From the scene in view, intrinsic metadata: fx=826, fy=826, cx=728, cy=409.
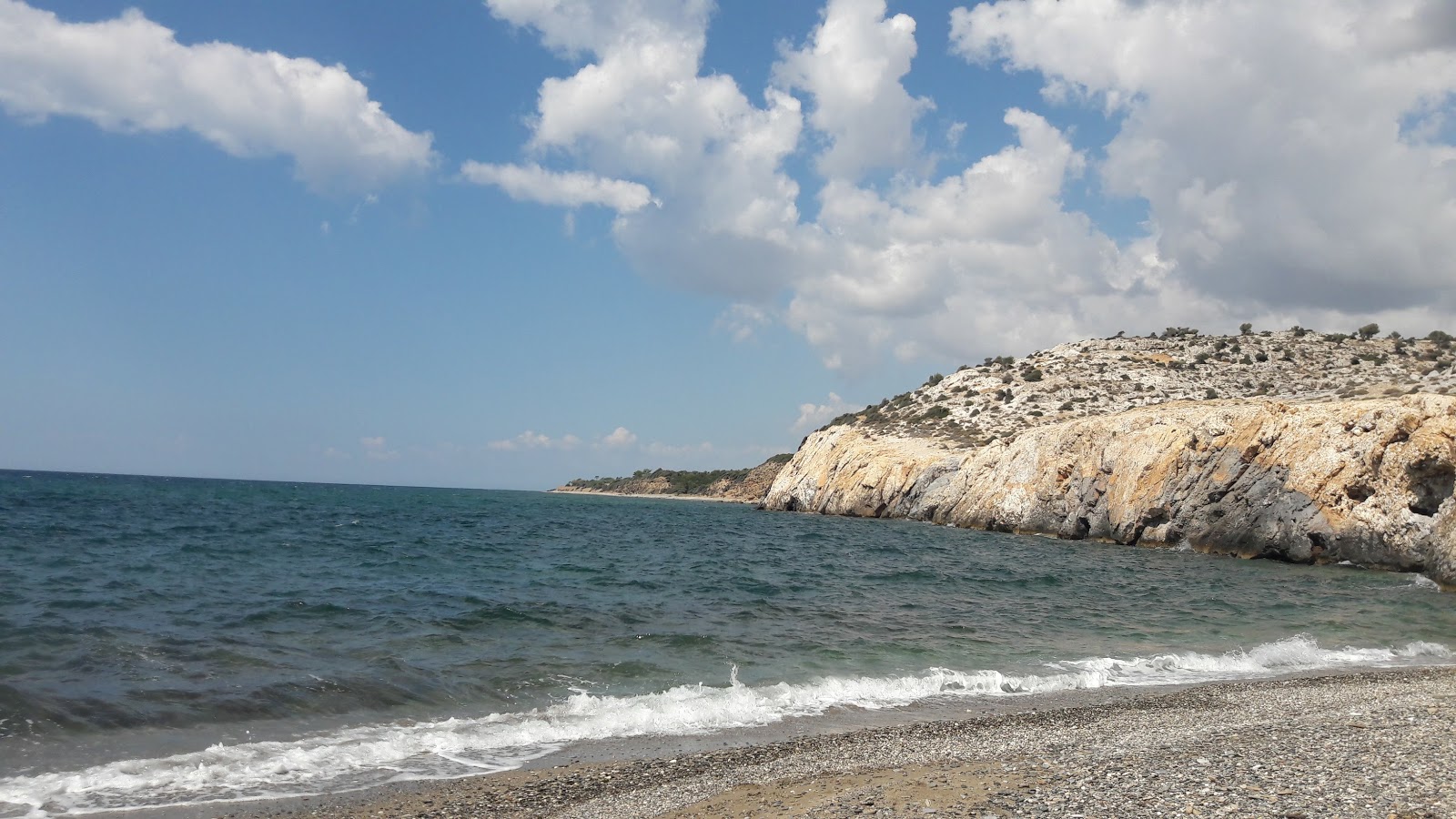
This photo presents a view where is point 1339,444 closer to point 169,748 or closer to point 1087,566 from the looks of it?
point 1087,566

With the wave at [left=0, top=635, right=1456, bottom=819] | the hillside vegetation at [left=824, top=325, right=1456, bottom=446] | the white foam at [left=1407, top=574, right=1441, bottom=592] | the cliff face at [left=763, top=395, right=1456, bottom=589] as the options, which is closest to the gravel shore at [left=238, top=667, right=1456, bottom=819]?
the wave at [left=0, top=635, right=1456, bottom=819]

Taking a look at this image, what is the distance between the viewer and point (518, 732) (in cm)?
1101

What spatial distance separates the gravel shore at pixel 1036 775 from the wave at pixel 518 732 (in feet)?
3.29

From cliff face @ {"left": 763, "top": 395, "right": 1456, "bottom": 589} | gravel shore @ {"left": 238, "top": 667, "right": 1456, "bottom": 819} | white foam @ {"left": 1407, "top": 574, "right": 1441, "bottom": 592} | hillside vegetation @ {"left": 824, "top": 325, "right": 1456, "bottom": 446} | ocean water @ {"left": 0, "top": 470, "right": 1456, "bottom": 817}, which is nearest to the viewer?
gravel shore @ {"left": 238, "top": 667, "right": 1456, "bottom": 819}

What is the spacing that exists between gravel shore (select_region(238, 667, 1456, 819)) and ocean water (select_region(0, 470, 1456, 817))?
62.2 inches

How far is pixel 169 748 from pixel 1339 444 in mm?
43556

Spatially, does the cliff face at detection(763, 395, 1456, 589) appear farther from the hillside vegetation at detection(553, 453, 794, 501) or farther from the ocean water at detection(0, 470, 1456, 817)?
the hillside vegetation at detection(553, 453, 794, 501)

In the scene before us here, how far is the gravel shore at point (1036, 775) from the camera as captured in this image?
24.2ft

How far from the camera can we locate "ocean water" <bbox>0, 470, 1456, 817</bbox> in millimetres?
10078

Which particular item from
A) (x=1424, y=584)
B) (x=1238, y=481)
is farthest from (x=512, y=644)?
(x=1238, y=481)

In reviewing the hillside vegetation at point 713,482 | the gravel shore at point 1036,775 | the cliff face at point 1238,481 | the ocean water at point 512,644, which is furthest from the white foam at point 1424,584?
the hillside vegetation at point 713,482

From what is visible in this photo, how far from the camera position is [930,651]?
53.4 ft

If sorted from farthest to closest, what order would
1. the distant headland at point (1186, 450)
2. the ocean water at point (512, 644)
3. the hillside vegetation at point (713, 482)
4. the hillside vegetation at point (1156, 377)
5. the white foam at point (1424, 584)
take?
the hillside vegetation at point (713, 482), the hillside vegetation at point (1156, 377), the distant headland at point (1186, 450), the white foam at point (1424, 584), the ocean water at point (512, 644)

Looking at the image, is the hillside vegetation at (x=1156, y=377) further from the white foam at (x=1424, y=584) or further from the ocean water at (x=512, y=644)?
the ocean water at (x=512, y=644)
